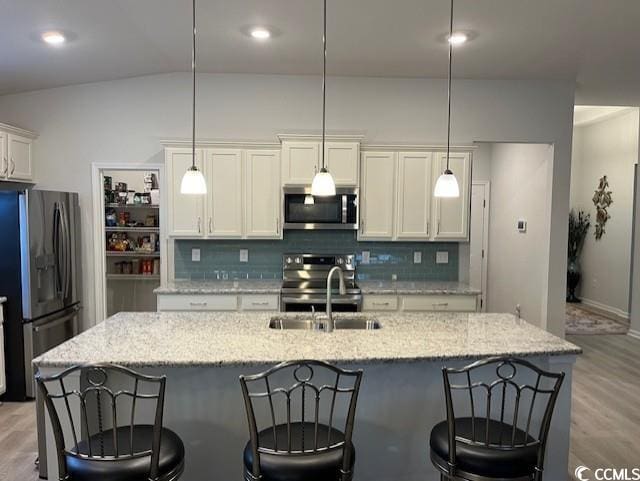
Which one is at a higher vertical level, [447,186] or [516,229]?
[447,186]

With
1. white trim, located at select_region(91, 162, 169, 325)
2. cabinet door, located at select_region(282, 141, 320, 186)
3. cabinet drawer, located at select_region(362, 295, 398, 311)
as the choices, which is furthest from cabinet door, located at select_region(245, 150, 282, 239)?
cabinet drawer, located at select_region(362, 295, 398, 311)

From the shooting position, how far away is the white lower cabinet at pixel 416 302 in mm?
4125

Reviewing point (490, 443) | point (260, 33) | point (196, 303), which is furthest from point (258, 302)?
point (490, 443)

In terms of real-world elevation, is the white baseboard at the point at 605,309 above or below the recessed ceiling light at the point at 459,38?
below

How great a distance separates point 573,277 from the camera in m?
7.96

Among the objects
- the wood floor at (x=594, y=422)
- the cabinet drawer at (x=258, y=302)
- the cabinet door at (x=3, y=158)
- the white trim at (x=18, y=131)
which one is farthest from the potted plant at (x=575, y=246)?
the cabinet door at (x=3, y=158)

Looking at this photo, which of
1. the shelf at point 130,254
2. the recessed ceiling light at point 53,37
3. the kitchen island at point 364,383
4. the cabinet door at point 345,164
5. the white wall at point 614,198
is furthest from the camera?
the white wall at point 614,198

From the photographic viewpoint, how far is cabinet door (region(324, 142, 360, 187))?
426 centimetres

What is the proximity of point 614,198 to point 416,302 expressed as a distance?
4.90m

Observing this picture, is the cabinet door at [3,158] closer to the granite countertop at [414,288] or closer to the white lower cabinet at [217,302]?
the white lower cabinet at [217,302]

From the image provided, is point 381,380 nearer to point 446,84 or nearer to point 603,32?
point 603,32

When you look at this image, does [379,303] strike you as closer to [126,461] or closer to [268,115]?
[268,115]

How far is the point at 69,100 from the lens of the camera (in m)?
4.56

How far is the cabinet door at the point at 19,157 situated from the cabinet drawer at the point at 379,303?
3.46 metres
